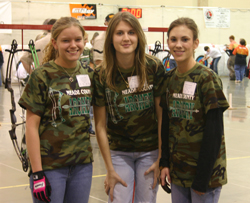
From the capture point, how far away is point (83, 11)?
18.4 meters

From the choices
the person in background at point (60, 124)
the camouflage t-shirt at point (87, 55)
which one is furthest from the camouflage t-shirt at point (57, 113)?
the camouflage t-shirt at point (87, 55)

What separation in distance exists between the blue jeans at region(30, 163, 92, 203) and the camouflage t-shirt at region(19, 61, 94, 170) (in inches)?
1.8

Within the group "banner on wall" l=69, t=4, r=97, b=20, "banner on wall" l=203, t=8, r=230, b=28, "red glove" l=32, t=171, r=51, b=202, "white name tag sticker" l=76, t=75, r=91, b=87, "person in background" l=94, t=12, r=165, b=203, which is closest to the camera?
"red glove" l=32, t=171, r=51, b=202

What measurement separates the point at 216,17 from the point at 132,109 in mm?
18859

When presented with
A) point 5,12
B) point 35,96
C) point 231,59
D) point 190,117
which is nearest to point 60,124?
point 35,96

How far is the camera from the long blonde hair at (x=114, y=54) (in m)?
2.37

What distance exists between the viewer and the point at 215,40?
20.5 metres

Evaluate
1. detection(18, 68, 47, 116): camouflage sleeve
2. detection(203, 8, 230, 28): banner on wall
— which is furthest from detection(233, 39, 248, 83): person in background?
detection(18, 68, 47, 116): camouflage sleeve

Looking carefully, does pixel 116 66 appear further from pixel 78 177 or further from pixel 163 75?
pixel 78 177

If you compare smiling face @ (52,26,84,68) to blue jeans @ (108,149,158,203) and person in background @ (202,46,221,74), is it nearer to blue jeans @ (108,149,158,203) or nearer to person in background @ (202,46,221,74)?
blue jeans @ (108,149,158,203)

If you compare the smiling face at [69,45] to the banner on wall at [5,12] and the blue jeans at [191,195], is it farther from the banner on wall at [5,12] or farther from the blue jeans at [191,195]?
the banner on wall at [5,12]

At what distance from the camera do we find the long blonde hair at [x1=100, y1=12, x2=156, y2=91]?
2.37m

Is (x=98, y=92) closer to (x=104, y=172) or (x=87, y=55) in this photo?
(x=104, y=172)

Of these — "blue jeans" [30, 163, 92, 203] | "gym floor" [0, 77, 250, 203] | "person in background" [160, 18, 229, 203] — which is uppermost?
"person in background" [160, 18, 229, 203]
